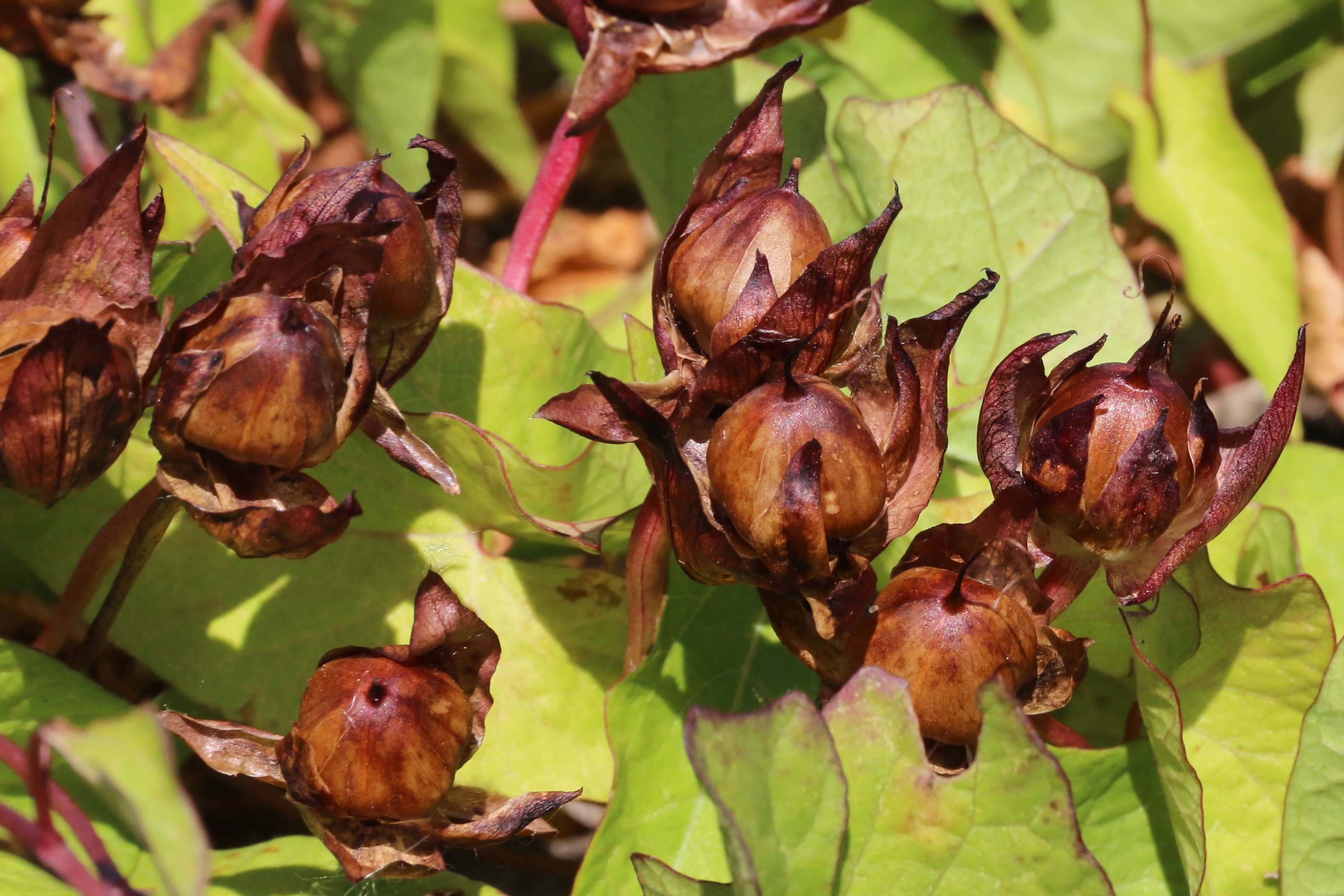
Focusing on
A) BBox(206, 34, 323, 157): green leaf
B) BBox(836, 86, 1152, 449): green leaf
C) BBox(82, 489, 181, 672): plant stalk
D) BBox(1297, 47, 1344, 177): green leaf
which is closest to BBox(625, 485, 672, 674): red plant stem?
BBox(82, 489, 181, 672): plant stalk

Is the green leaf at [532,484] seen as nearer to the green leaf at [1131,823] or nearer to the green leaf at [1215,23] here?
the green leaf at [1131,823]

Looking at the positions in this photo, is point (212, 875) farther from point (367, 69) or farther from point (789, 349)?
point (367, 69)

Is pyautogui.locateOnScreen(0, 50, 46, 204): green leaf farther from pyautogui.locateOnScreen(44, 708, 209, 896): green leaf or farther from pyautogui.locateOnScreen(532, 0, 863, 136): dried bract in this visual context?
pyautogui.locateOnScreen(44, 708, 209, 896): green leaf

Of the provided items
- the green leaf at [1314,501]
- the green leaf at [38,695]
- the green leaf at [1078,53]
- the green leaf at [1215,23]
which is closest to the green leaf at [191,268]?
the green leaf at [38,695]

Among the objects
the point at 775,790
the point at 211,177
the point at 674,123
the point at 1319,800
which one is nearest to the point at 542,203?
the point at 674,123

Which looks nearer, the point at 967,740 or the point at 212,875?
the point at 967,740

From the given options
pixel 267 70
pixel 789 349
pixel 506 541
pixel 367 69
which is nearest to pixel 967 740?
pixel 789 349

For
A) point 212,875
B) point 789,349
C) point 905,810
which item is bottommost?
point 212,875

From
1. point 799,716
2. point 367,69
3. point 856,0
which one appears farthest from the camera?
point 367,69
